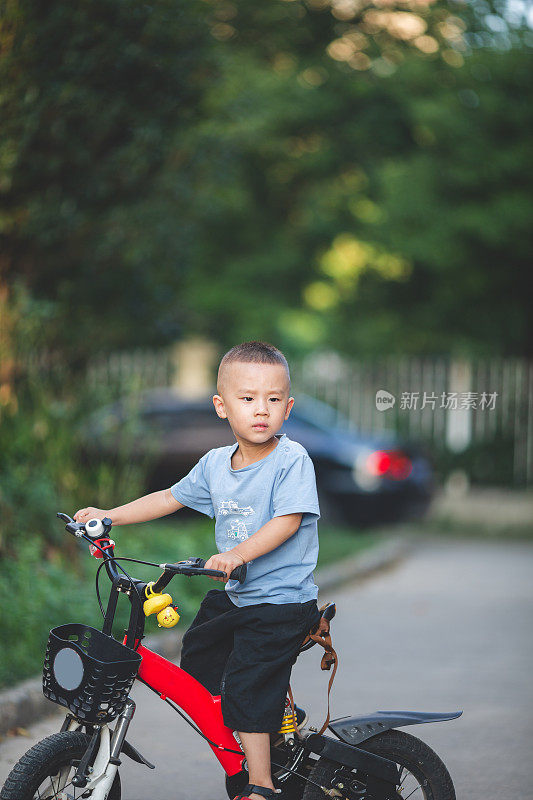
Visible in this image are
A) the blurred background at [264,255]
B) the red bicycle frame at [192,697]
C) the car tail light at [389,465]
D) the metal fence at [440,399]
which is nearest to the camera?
the red bicycle frame at [192,697]

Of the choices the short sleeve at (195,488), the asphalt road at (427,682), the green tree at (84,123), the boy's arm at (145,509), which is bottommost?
the asphalt road at (427,682)

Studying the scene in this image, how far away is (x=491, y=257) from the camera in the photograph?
22.1 m

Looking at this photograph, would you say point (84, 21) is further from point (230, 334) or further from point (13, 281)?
point (230, 334)

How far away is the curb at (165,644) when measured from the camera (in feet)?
16.8

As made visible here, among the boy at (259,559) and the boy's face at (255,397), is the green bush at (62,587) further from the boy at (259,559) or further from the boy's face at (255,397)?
the boy's face at (255,397)

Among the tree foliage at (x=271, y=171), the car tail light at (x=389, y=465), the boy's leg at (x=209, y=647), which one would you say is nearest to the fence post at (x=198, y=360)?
the tree foliage at (x=271, y=171)

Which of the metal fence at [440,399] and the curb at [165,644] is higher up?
the metal fence at [440,399]

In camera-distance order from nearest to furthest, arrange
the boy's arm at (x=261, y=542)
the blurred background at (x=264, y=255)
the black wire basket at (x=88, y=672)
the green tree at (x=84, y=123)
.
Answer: the black wire basket at (x=88, y=672)
the boy's arm at (x=261, y=542)
the green tree at (x=84, y=123)
the blurred background at (x=264, y=255)

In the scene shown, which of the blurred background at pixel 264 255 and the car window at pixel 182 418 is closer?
the blurred background at pixel 264 255

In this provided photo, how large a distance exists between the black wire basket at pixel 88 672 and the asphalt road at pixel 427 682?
1.46 metres

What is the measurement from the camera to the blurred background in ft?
28.8

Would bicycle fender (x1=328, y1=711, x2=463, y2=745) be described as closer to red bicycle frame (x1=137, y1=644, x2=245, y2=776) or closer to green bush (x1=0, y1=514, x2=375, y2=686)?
red bicycle frame (x1=137, y1=644, x2=245, y2=776)

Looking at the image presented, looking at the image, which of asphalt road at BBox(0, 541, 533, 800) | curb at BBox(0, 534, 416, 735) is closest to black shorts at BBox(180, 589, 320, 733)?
asphalt road at BBox(0, 541, 533, 800)

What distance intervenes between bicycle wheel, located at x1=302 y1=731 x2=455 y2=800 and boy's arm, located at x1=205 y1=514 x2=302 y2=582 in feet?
2.34
